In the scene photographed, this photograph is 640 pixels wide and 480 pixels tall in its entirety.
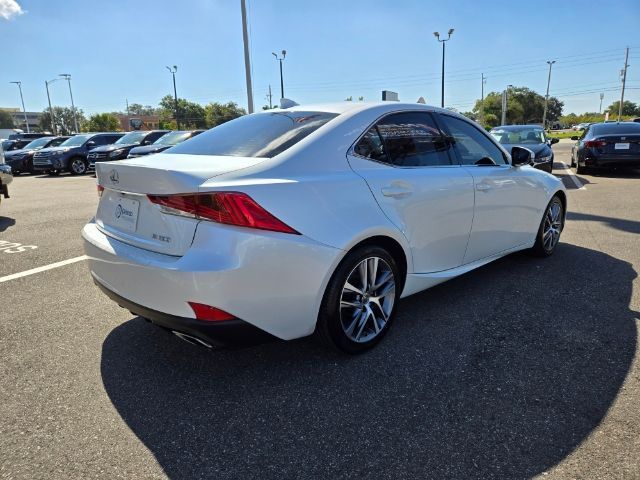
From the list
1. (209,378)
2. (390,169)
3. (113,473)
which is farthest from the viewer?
(390,169)

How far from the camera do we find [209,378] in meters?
2.76

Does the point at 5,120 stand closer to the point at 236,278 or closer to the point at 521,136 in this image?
the point at 521,136

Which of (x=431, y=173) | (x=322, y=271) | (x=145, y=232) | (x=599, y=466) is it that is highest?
(x=431, y=173)

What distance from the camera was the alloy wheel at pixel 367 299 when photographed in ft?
9.46

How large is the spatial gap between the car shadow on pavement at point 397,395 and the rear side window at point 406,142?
47.1 inches

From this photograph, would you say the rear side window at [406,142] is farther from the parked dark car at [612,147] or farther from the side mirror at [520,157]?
the parked dark car at [612,147]

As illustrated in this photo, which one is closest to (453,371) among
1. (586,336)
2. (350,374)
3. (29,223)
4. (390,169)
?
(350,374)

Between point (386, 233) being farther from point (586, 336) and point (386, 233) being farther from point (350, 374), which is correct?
point (586, 336)

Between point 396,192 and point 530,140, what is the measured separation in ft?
33.7

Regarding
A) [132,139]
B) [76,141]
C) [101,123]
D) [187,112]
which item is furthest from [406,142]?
[187,112]

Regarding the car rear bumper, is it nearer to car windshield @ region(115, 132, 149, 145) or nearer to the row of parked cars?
the row of parked cars

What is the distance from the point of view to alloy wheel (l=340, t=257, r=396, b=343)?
2885 mm

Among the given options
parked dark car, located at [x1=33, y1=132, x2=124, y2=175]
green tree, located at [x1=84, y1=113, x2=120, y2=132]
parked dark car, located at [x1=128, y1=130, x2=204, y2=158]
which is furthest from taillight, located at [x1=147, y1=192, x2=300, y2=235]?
green tree, located at [x1=84, y1=113, x2=120, y2=132]

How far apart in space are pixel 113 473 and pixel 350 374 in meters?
1.33
